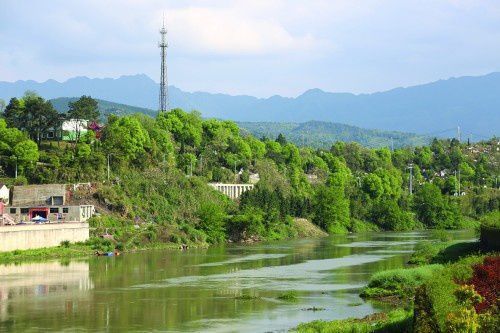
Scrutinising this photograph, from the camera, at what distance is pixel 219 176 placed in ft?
360

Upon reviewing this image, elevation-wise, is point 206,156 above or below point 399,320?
above

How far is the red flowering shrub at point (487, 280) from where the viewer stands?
1293 inches

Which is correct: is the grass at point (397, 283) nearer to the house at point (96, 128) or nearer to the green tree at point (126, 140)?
the green tree at point (126, 140)

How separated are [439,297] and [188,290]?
24.5 meters

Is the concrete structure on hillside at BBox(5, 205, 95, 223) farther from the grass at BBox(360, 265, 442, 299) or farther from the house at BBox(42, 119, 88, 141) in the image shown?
the grass at BBox(360, 265, 442, 299)

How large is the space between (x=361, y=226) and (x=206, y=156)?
22.1 meters

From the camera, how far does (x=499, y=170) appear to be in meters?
165

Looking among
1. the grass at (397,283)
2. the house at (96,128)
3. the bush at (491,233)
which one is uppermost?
the house at (96,128)

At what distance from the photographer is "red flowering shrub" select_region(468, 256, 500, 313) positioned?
108ft

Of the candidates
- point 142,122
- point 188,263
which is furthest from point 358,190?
point 188,263

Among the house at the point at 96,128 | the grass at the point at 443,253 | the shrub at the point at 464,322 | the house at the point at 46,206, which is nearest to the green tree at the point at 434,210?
the house at the point at 96,128

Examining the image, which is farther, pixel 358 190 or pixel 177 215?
pixel 358 190

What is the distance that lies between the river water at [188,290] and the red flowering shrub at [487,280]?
6209mm

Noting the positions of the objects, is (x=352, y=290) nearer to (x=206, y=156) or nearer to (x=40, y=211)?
(x=40, y=211)
